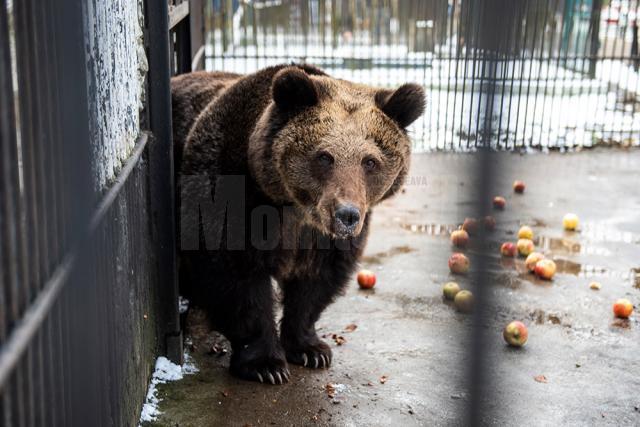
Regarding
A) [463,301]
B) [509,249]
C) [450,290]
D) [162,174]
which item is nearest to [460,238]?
[509,249]

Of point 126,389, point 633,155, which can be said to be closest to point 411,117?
point 126,389

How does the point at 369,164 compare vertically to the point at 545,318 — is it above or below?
above

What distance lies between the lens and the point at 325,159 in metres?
4.25

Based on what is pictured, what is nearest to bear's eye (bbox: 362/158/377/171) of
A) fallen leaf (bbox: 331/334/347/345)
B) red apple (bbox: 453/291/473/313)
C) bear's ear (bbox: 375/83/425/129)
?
bear's ear (bbox: 375/83/425/129)

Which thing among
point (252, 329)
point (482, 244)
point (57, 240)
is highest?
point (482, 244)

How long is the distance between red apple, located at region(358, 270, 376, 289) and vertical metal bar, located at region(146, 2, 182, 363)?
5.57 ft

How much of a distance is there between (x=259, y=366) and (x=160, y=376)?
54 cm

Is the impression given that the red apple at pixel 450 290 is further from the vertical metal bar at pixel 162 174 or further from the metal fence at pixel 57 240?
the metal fence at pixel 57 240

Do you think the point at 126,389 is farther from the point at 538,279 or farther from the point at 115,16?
the point at 538,279

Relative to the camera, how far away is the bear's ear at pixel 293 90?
4.27 meters

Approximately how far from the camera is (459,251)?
6.79 metres

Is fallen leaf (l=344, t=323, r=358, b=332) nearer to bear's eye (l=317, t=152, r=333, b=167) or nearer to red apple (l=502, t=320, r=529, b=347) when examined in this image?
red apple (l=502, t=320, r=529, b=347)

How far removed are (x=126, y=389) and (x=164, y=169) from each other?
4.34 feet

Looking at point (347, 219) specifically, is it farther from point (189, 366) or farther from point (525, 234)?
point (525, 234)
